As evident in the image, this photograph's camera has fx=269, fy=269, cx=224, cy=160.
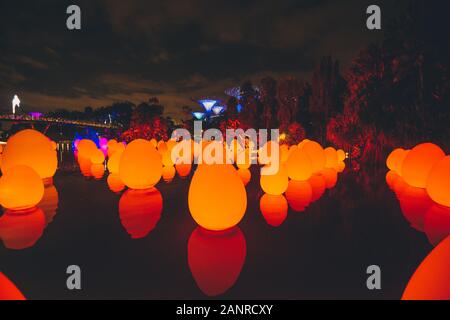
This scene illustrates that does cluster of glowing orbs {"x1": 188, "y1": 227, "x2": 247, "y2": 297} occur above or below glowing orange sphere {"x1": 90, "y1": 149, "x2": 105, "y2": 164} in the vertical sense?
below

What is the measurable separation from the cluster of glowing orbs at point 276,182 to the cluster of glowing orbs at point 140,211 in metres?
3.84

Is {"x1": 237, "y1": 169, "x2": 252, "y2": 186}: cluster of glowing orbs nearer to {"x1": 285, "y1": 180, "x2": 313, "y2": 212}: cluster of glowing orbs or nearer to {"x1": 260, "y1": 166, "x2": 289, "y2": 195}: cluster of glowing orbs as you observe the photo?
{"x1": 285, "y1": 180, "x2": 313, "y2": 212}: cluster of glowing orbs

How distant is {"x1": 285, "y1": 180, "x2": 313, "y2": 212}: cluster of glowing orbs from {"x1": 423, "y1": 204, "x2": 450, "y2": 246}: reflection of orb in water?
9.98 ft

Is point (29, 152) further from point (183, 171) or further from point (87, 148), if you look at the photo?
point (87, 148)

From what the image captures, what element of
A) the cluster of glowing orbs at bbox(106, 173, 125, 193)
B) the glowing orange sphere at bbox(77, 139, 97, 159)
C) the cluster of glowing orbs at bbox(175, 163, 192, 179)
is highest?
the glowing orange sphere at bbox(77, 139, 97, 159)

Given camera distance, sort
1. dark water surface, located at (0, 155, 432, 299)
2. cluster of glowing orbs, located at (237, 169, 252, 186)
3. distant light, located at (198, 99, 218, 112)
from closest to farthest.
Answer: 1. dark water surface, located at (0, 155, 432, 299)
2. cluster of glowing orbs, located at (237, 169, 252, 186)
3. distant light, located at (198, 99, 218, 112)

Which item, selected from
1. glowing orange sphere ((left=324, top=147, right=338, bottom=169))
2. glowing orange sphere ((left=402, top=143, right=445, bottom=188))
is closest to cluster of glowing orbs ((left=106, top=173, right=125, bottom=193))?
glowing orange sphere ((left=402, top=143, right=445, bottom=188))

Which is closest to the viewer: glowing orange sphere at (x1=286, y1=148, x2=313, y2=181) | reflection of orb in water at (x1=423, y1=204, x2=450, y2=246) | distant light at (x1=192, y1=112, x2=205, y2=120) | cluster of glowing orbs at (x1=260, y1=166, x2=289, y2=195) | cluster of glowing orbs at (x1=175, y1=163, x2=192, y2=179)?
reflection of orb in water at (x1=423, y1=204, x2=450, y2=246)

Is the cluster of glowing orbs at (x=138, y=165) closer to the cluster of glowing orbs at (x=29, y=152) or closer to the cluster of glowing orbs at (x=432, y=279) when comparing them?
the cluster of glowing orbs at (x=29, y=152)

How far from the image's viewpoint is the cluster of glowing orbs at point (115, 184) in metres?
11.0

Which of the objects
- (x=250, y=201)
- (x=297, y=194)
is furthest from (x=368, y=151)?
(x=250, y=201)

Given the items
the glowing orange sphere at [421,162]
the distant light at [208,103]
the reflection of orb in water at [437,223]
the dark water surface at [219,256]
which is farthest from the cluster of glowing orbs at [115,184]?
the distant light at [208,103]

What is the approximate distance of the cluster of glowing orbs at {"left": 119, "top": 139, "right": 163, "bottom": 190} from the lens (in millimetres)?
10314
